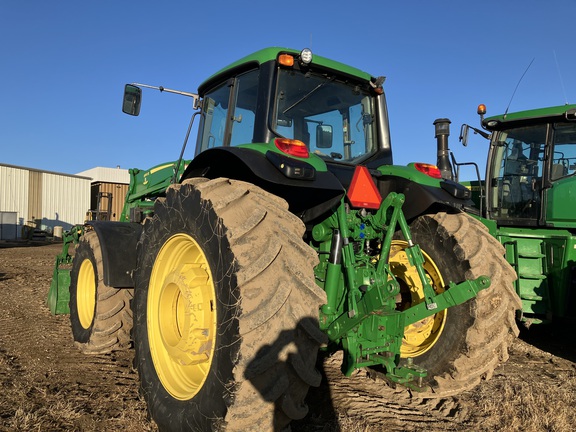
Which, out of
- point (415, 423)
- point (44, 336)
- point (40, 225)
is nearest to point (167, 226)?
point (415, 423)

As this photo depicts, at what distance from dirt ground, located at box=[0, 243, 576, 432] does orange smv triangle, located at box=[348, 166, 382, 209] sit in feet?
4.38

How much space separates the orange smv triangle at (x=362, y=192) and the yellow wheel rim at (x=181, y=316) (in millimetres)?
1009

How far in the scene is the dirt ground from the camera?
2.85m

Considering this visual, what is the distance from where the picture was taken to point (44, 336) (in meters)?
4.87

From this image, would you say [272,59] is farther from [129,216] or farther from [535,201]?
[535,201]

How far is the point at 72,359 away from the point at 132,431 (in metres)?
1.72

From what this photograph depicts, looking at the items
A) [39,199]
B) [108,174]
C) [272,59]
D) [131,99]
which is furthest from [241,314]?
[108,174]

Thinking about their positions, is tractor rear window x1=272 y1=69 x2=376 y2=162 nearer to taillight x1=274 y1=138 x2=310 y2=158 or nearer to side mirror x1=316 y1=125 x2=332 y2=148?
side mirror x1=316 y1=125 x2=332 y2=148

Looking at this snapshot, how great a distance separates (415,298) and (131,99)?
123 inches

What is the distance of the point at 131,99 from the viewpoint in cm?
449

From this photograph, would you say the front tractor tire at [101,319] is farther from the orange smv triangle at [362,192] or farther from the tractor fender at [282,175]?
the orange smv triangle at [362,192]

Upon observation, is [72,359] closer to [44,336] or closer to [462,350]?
[44,336]

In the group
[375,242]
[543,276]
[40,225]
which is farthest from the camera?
[40,225]

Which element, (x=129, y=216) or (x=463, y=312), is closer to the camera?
(x=463, y=312)
